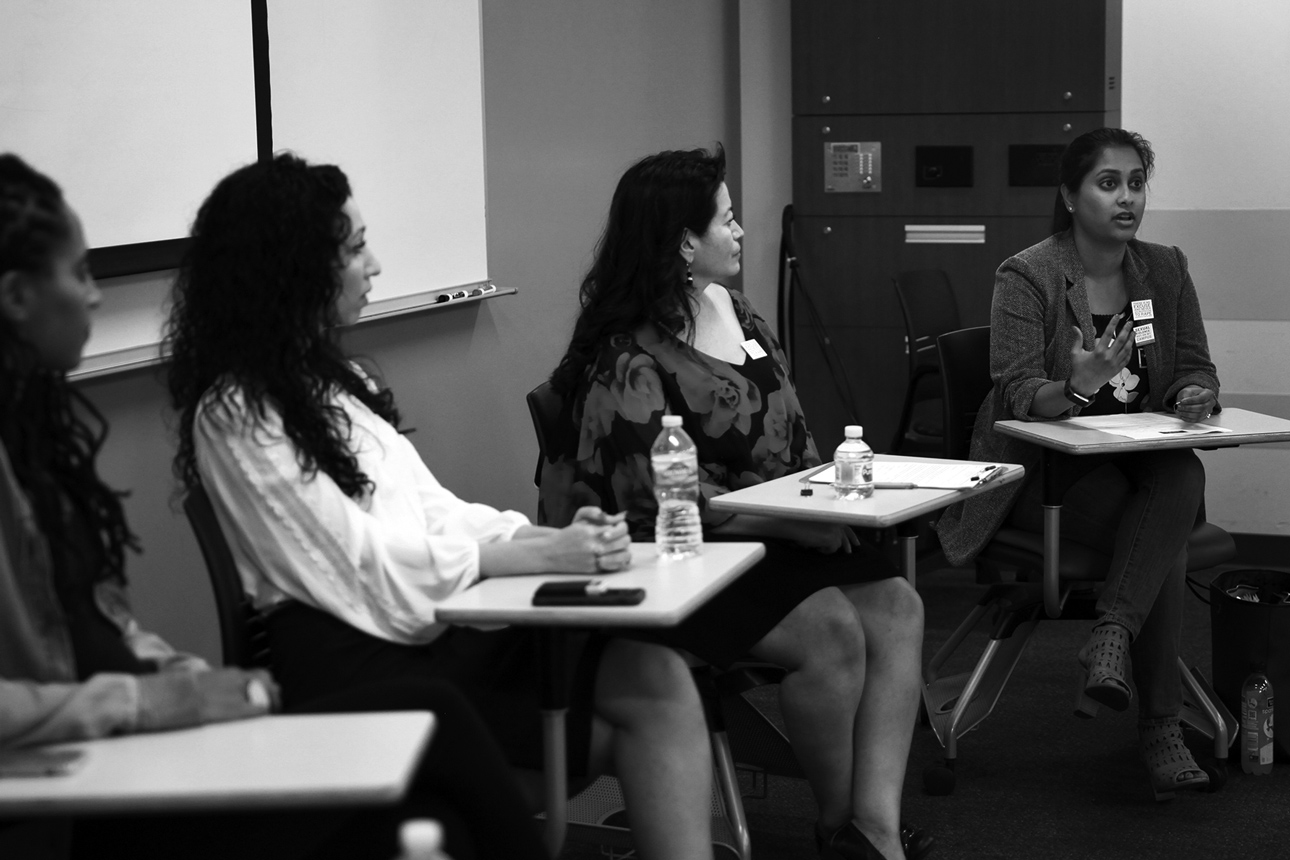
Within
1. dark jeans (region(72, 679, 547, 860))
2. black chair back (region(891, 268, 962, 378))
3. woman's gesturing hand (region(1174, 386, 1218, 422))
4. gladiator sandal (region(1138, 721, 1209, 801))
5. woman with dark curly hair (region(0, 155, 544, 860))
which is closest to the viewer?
woman with dark curly hair (region(0, 155, 544, 860))

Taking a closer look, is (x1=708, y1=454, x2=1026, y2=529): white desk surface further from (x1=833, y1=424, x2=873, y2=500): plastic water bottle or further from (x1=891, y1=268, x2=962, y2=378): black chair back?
(x1=891, y1=268, x2=962, y2=378): black chair back

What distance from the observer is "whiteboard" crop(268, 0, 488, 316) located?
2842 mm

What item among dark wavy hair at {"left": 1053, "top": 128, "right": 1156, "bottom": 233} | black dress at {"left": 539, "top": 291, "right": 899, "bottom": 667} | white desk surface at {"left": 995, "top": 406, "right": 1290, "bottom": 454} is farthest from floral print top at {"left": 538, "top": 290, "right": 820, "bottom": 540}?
dark wavy hair at {"left": 1053, "top": 128, "right": 1156, "bottom": 233}

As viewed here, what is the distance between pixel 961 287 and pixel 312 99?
123 inches

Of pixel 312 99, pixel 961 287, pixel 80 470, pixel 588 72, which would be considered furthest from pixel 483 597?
pixel 961 287

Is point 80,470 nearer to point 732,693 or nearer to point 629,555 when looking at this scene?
point 629,555

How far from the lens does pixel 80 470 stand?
5.19ft

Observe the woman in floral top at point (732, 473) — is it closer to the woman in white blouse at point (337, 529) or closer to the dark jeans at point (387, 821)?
the woman in white blouse at point (337, 529)

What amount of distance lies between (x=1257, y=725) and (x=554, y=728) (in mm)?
2002

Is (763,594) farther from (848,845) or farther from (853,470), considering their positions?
(848,845)

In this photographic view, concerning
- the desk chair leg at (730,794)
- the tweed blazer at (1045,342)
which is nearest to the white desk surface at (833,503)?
the desk chair leg at (730,794)

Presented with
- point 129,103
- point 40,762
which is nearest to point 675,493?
point 129,103

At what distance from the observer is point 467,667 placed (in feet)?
6.87

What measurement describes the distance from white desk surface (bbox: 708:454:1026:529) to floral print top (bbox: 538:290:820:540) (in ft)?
0.41
